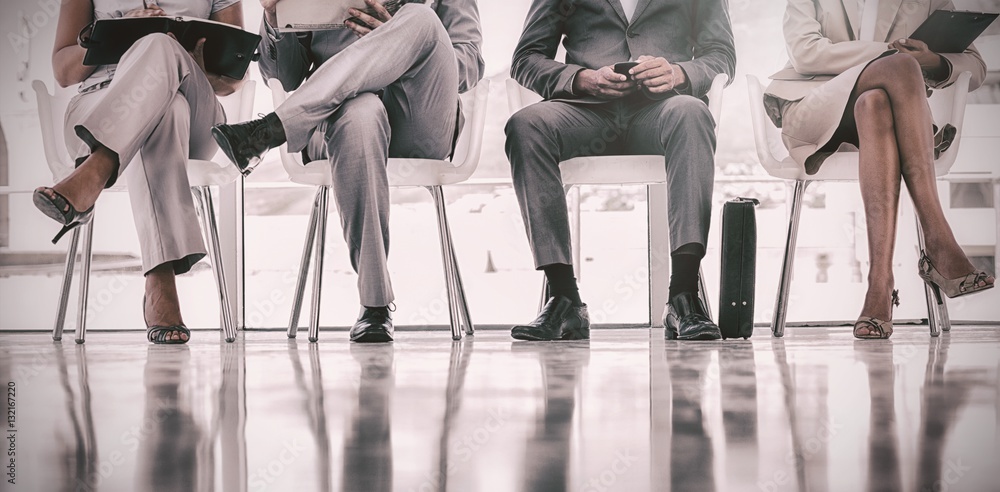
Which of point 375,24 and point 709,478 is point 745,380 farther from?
point 375,24

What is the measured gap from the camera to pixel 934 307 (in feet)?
7.07

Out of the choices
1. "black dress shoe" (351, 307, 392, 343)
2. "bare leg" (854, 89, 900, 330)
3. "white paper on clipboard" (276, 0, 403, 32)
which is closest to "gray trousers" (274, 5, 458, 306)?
"black dress shoe" (351, 307, 392, 343)

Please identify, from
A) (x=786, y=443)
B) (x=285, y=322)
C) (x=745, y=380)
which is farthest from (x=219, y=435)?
(x=285, y=322)

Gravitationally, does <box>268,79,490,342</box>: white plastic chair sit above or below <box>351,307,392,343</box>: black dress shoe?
above

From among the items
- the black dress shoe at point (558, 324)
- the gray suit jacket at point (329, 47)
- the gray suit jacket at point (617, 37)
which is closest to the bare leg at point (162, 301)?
the gray suit jacket at point (329, 47)

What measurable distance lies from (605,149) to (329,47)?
755 mm

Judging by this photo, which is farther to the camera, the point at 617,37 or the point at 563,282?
the point at 617,37

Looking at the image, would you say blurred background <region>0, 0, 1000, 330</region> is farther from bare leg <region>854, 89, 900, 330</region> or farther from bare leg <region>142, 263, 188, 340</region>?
bare leg <region>142, 263, 188, 340</region>

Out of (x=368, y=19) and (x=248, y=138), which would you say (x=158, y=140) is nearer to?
(x=248, y=138)

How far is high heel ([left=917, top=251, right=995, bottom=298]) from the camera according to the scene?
1.76m

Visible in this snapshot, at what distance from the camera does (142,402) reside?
717 mm

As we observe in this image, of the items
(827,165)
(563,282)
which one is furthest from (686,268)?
(827,165)

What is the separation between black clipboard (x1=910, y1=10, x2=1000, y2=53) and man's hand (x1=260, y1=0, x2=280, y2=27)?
158 cm

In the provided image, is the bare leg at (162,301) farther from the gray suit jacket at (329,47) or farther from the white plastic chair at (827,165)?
the white plastic chair at (827,165)
